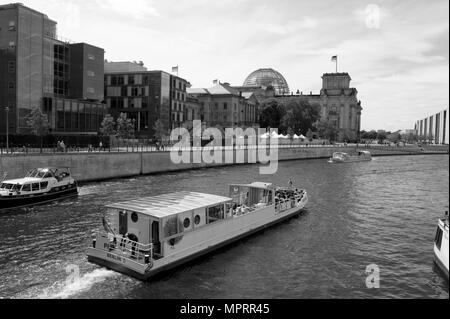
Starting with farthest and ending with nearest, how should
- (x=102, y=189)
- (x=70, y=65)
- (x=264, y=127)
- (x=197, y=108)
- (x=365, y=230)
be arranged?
(x=264, y=127), (x=197, y=108), (x=70, y=65), (x=102, y=189), (x=365, y=230)

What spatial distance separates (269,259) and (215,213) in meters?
5.08

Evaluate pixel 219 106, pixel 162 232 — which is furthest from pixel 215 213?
pixel 219 106

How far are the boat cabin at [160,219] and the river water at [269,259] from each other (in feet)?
7.02

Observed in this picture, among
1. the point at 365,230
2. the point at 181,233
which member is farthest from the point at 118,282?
the point at 365,230

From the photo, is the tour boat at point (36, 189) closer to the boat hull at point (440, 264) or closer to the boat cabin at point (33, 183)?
the boat cabin at point (33, 183)

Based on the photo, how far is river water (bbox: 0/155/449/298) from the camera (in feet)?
73.7

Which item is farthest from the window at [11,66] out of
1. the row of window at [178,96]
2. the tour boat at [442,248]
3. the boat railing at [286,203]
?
the tour boat at [442,248]

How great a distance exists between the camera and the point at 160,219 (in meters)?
25.0

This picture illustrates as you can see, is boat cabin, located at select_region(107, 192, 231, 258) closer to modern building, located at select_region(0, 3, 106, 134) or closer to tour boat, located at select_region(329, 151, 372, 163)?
modern building, located at select_region(0, 3, 106, 134)

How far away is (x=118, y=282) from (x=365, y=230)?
21.8m

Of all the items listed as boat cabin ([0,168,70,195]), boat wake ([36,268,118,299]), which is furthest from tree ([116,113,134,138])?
boat wake ([36,268,118,299])

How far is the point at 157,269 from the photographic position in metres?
24.2

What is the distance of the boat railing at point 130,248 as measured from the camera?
2386 cm
